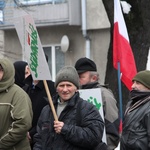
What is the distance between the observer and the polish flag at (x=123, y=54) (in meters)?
7.39

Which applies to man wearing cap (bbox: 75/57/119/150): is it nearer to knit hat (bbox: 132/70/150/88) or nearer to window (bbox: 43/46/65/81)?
knit hat (bbox: 132/70/150/88)

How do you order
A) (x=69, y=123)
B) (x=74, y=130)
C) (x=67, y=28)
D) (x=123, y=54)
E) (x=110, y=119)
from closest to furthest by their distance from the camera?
(x=74, y=130), (x=69, y=123), (x=110, y=119), (x=123, y=54), (x=67, y=28)

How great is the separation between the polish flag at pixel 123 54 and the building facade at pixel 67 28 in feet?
33.2

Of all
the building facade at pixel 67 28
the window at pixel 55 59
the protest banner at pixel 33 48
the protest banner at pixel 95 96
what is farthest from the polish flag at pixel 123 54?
the window at pixel 55 59

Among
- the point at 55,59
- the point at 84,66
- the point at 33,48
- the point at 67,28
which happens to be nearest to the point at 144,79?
the point at 33,48

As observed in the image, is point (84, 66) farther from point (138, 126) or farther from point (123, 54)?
point (138, 126)

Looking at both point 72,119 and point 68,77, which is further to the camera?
point 68,77

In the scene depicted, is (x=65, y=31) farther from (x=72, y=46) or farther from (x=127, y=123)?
(x=127, y=123)

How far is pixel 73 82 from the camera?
530cm

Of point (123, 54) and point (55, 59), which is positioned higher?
point (123, 54)

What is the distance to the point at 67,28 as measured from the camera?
63.9 feet

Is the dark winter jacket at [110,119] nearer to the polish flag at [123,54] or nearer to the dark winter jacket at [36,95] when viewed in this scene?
the dark winter jacket at [36,95]

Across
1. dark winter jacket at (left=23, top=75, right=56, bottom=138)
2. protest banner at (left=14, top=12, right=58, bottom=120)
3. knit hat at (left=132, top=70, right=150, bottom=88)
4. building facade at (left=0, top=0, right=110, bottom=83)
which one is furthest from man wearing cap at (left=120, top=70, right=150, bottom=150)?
building facade at (left=0, top=0, right=110, bottom=83)

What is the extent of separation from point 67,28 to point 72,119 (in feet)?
47.6
